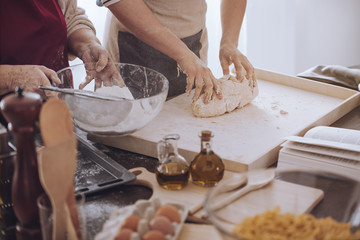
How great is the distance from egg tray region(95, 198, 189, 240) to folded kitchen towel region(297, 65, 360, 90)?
1.36 m

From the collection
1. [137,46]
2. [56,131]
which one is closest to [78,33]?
[137,46]

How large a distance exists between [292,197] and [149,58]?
1.24 meters

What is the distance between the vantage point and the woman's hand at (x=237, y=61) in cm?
192

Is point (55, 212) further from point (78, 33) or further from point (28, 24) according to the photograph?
point (78, 33)

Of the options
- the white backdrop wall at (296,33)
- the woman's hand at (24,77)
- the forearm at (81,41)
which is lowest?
the white backdrop wall at (296,33)

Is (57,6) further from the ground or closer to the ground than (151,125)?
further from the ground

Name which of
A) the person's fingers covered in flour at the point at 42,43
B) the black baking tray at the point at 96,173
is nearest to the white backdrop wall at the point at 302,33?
the person's fingers covered in flour at the point at 42,43

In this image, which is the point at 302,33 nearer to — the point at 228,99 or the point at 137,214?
the point at 228,99

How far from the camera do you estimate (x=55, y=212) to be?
0.80 m

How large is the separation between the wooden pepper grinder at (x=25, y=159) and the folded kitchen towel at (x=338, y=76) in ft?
5.15

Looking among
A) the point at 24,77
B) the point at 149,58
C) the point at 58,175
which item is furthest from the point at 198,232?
the point at 149,58

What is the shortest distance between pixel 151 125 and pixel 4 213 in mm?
700

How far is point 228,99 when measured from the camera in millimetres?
1762

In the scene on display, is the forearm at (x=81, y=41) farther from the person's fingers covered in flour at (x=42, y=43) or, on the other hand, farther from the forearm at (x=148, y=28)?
the forearm at (x=148, y=28)
